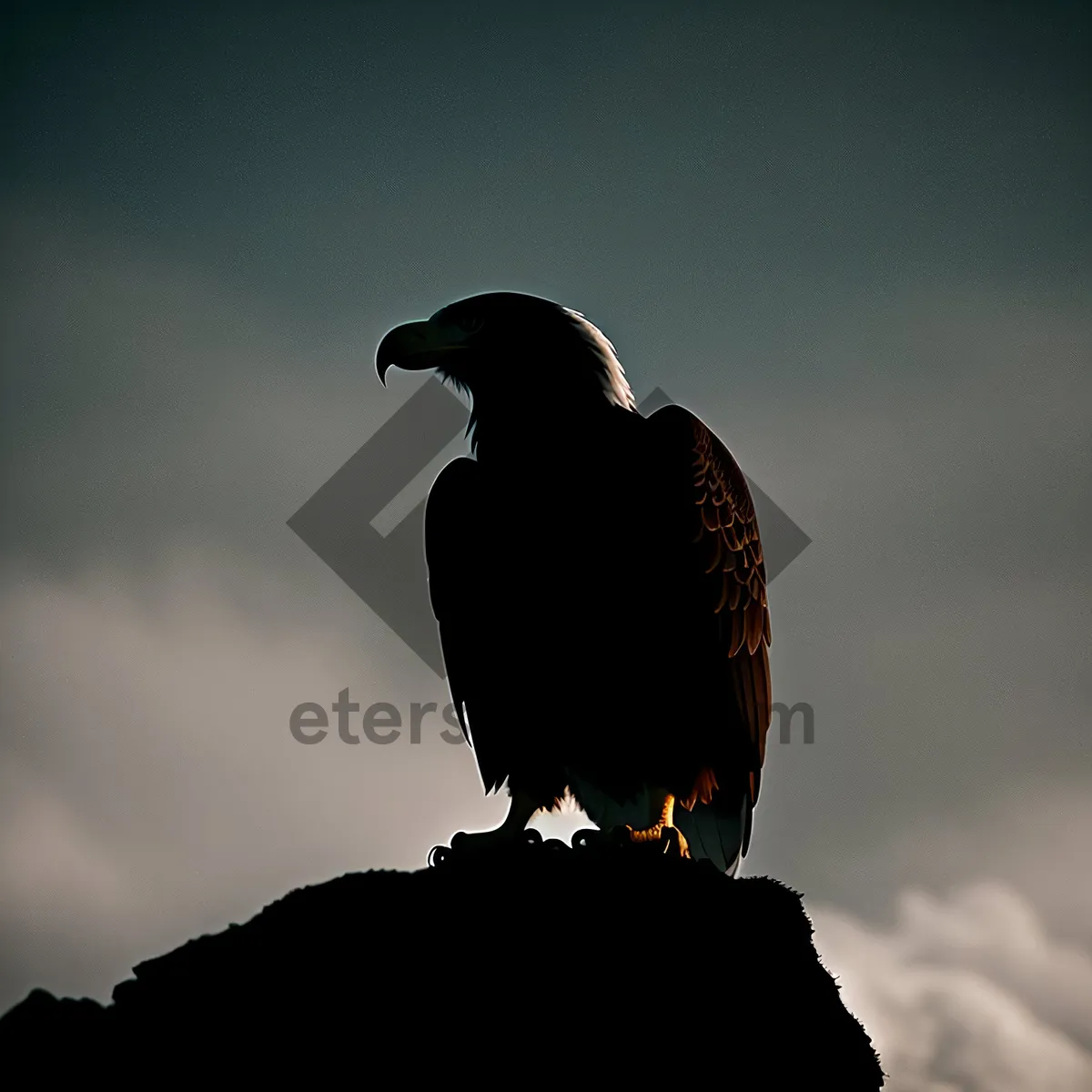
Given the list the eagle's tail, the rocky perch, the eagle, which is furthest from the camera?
the eagle's tail

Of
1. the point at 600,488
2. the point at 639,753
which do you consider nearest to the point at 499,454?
the point at 600,488

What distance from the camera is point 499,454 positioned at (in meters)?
5.23

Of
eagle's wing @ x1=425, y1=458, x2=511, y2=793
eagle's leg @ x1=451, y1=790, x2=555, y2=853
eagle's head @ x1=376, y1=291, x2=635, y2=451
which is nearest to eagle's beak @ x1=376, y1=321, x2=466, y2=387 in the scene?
eagle's head @ x1=376, y1=291, x2=635, y2=451

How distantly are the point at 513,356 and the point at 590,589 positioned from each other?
4.48ft

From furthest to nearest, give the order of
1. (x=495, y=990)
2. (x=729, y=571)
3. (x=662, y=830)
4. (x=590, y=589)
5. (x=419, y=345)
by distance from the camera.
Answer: (x=419, y=345), (x=729, y=571), (x=590, y=589), (x=662, y=830), (x=495, y=990)

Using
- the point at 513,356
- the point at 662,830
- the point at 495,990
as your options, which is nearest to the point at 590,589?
the point at 662,830

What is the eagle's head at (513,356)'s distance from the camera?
5.31 m

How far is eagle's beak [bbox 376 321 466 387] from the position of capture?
18.1 ft

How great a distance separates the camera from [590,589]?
4.88m

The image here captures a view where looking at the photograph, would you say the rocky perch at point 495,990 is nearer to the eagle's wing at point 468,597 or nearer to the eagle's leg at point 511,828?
the eagle's leg at point 511,828

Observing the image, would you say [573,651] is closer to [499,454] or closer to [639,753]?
[639,753]

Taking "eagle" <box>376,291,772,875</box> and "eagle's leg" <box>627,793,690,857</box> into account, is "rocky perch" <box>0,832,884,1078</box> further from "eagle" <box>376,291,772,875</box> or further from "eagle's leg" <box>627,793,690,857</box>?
"eagle" <box>376,291,772,875</box>

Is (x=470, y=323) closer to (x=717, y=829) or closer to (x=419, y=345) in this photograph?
(x=419, y=345)

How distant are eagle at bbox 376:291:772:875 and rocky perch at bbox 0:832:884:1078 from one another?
0.89m
